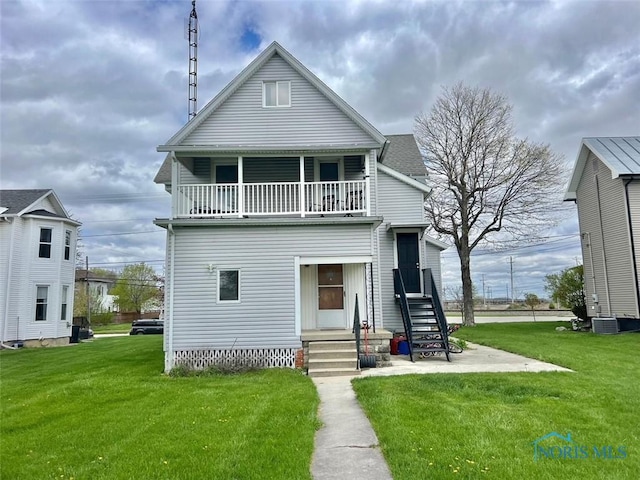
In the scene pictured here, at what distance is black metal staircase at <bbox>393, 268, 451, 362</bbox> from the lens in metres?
11.5

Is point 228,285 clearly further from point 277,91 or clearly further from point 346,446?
point 346,446

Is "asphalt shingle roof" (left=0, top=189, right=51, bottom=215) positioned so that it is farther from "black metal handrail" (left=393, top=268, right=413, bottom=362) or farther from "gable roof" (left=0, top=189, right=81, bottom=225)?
"black metal handrail" (left=393, top=268, right=413, bottom=362)

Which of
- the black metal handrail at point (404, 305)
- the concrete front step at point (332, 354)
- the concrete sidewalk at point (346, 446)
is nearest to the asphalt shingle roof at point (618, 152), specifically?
the black metal handrail at point (404, 305)

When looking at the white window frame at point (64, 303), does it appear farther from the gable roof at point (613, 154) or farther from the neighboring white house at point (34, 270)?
the gable roof at point (613, 154)

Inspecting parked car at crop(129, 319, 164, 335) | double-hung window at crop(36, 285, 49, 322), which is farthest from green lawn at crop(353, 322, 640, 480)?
parked car at crop(129, 319, 164, 335)

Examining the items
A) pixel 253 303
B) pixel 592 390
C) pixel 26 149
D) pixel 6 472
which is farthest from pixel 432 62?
pixel 26 149

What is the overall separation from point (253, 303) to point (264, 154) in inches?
170

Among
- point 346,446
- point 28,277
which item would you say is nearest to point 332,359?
point 346,446

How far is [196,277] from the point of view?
37.6ft

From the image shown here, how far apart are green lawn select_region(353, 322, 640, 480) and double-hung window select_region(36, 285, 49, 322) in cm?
1952

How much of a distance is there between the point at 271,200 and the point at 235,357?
461 centimetres

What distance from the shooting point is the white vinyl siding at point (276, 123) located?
12.8 metres

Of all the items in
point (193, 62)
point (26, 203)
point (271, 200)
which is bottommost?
point (271, 200)

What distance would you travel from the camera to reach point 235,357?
11.1m
